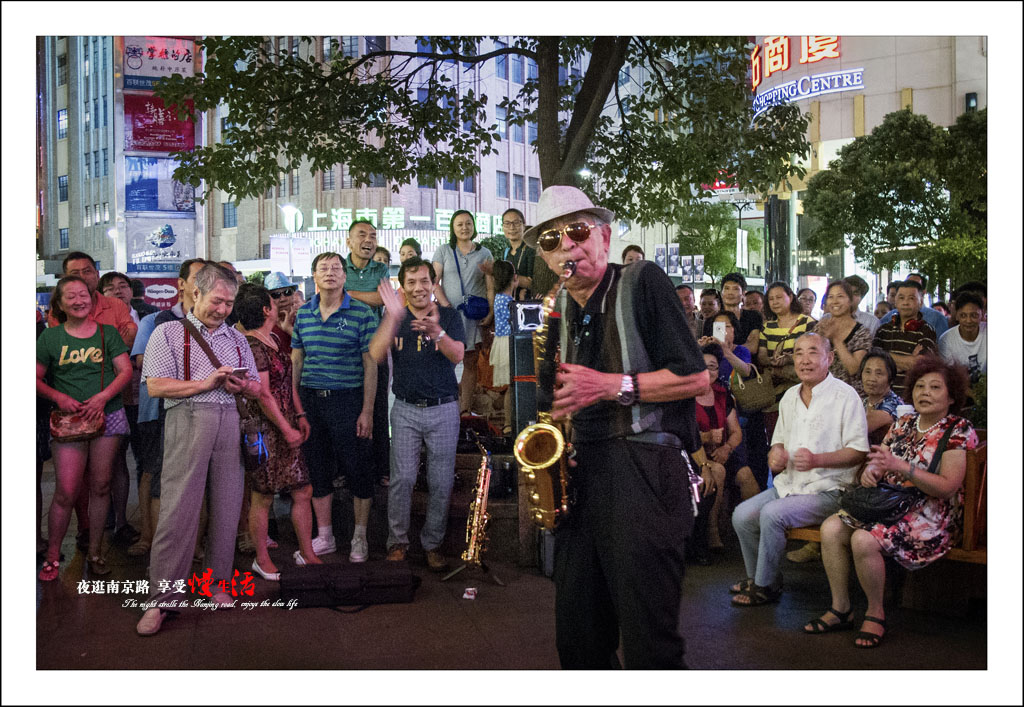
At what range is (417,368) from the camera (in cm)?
513

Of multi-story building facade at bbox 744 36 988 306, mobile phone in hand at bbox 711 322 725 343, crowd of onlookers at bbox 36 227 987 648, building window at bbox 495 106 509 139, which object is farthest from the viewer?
mobile phone in hand at bbox 711 322 725 343

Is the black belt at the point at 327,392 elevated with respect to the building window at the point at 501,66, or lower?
lower

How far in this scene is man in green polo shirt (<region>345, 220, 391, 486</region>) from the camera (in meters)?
4.97

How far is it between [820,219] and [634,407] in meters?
2.27

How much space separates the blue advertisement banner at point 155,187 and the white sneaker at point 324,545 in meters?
2.05

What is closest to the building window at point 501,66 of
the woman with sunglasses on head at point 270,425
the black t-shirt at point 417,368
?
the black t-shirt at point 417,368

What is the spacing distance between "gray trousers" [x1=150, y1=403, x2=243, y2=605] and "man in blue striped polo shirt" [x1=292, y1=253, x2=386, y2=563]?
2.49ft

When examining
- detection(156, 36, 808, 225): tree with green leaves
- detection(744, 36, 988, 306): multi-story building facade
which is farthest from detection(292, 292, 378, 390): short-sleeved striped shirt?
detection(744, 36, 988, 306): multi-story building facade

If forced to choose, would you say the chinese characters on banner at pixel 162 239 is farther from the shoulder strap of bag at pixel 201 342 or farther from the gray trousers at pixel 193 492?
the gray trousers at pixel 193 492

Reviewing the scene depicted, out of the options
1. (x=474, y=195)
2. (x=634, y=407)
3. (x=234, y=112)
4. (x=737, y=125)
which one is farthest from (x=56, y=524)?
(x=737, y=125)

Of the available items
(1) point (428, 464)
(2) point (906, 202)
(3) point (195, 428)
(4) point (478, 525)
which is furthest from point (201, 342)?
(2) point (906, 202)

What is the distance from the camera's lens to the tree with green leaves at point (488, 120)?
4.54m

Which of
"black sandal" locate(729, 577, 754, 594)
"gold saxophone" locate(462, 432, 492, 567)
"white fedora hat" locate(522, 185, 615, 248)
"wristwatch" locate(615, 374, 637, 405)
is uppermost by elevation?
"white fedora hat" locate(522, 185, 615, 248)

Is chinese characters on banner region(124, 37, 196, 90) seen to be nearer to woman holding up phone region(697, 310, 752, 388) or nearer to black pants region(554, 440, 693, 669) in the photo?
black pants region(554, 440, 693, 669)
